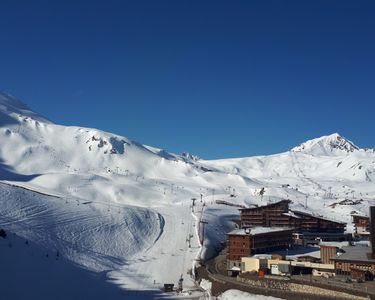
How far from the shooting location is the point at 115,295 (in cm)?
5528

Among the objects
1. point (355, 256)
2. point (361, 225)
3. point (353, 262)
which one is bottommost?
point (353, 262)

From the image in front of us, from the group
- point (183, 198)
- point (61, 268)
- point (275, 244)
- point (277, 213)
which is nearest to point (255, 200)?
point (183, 198)

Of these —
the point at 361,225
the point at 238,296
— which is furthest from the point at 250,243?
the point at 361,225

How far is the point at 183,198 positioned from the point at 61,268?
81.2 meters

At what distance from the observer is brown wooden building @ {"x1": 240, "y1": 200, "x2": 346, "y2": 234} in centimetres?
9500

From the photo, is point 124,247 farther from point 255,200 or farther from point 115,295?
point 255,200

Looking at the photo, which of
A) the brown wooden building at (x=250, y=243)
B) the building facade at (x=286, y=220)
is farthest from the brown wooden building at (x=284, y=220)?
the brown wooden building at (x=250, y=243)

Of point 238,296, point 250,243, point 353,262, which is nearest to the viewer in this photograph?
point 238,296

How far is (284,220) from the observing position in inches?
3794

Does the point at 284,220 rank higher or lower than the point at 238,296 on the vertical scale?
higher

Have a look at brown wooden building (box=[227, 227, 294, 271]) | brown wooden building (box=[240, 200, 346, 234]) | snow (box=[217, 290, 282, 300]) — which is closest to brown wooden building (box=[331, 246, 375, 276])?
snow (box=[217, 290, 282, 300])

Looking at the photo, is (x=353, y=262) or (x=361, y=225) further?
(x=361, y=225)

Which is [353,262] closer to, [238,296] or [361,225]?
[238,296]

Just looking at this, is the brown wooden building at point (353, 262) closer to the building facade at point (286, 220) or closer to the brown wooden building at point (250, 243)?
the brown wooden building at point (250, 243)
